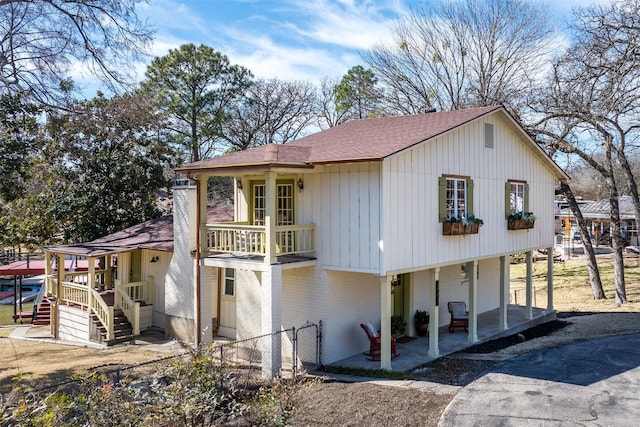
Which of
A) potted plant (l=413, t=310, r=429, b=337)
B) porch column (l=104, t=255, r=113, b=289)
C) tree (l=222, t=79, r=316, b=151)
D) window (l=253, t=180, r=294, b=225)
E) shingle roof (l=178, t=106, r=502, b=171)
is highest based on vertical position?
tree (l=222, t=79, r=316, b=151)

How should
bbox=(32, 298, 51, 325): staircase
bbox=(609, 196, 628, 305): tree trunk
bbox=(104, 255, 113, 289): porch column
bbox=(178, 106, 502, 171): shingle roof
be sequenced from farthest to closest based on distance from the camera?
bbox=(609, 196, 628, 305): tree trunk → bbox=(32, 298, 51, 325): staircase → bbox=(104, 255, 113, 289): porch column → bbox=(178, 106, 502, 171): shingle roof

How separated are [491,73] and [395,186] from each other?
1800 centimetres

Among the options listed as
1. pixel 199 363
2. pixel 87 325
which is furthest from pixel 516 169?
pixel 87 325

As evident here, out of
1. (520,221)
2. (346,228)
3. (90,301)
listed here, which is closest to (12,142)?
(90,301)

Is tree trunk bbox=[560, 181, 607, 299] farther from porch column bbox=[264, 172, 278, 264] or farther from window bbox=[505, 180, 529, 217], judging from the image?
porch column bbox=[264, 172, 278, 264]

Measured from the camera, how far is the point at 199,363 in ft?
22.0

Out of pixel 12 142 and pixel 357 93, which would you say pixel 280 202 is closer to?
pixel 12 142

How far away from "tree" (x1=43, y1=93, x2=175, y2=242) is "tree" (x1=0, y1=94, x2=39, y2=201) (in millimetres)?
7530

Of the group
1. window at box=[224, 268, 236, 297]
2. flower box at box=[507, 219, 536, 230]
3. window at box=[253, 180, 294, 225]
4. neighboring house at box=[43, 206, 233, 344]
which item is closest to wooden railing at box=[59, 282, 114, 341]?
neighboring house at box=[43, 206, 233, 344]

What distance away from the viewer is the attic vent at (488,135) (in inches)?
589

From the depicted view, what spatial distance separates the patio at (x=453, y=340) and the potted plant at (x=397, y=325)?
439mm

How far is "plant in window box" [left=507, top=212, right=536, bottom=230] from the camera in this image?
16047 millimetres

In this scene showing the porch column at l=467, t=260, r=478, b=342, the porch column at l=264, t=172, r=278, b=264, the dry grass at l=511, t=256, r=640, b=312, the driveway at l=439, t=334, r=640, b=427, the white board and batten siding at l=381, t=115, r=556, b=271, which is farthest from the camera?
the dry grass at l=511, t=256, r=640, b=312

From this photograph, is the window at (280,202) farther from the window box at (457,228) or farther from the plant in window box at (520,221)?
the plant in window box at (520,221)
